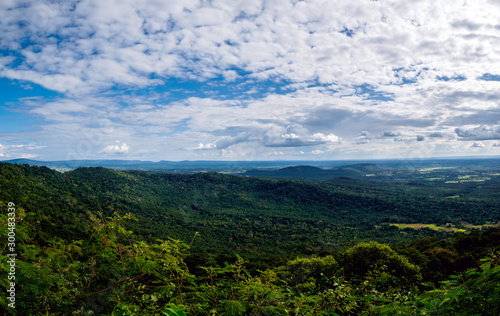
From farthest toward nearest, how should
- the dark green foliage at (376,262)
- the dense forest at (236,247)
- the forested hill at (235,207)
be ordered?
the forested hill at (235,207) < the dark green foliage at (376,262) < the dense forest at (236,247)

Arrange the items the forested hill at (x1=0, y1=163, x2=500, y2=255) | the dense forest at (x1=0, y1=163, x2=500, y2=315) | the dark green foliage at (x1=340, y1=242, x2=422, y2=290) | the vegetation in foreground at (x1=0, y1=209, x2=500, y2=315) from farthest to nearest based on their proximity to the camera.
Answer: the forested hill at (x1=0, y1=163, x2=500, y2=255) → the dark green foliage at (x1=340, y1=242, x2=422, y2=290) → the dense forest at (x1=0, y1=163, x2=500, y2=315) → the vegetation in foreground at (x1=0, y1=209, x2=500, y2=315)

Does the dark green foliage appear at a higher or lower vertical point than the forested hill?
higher

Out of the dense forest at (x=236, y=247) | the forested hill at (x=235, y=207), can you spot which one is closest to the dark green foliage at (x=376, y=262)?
the dense forest at (x=236, y=247)

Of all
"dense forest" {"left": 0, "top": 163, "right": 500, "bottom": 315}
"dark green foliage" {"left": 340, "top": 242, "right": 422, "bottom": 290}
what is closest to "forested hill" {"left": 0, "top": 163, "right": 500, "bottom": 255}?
"dense forest" {"left": 0, "top": 163, "right": 500, "bottom": 315}

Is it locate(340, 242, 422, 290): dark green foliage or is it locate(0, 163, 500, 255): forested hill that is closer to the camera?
locate(340, 242, 422, 290): dark green foliage

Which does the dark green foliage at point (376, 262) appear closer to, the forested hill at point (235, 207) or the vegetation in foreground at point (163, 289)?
the vegetation in foreground at point (163, 289)

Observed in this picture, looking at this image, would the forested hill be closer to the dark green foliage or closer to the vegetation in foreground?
the dark green foliage

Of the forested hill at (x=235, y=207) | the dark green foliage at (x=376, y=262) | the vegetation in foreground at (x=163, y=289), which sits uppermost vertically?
the vegetation in foreground at (x=163, y=289)

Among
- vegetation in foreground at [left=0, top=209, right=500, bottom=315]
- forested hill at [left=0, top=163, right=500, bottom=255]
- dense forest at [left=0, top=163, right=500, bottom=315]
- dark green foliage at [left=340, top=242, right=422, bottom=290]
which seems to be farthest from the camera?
forested hill at [left=0, top=163, right=500, bottom=255]

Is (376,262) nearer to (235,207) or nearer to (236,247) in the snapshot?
(236,247)
